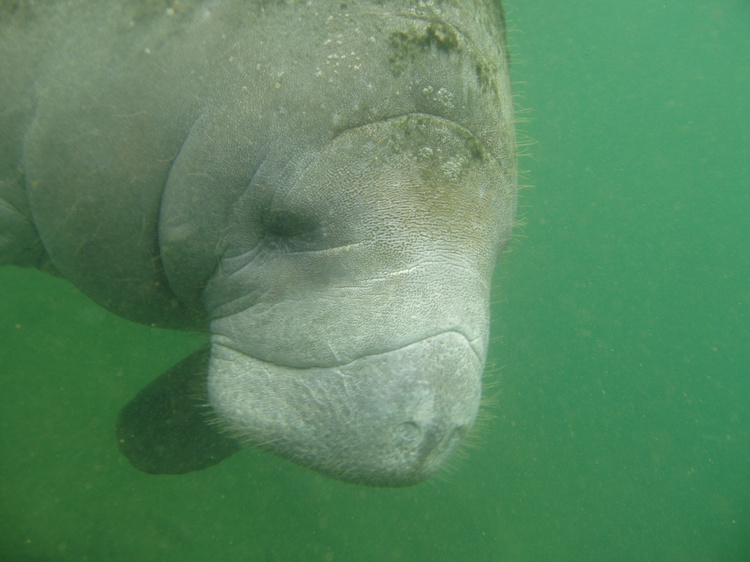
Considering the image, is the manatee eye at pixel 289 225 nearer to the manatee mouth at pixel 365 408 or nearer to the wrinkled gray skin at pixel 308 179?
the wrinkled gray skin at pixel 308 179

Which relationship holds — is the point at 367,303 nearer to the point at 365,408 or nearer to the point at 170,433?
the point at 365,408

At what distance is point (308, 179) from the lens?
1662mm

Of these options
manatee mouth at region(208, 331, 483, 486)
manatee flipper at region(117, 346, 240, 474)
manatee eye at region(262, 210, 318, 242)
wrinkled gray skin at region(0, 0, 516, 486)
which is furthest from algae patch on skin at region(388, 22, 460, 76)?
manatee flipper at region(117, 346, 240, 474)

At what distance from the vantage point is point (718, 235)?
21.5 m

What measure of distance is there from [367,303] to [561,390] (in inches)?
543

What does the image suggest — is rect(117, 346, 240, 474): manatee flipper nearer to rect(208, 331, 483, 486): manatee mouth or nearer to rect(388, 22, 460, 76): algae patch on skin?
rect(208, 331, 483, 486): manatee mouth

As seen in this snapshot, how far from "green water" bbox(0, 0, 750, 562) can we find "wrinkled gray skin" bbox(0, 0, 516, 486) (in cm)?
91

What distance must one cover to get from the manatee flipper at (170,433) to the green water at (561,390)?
5.92ft

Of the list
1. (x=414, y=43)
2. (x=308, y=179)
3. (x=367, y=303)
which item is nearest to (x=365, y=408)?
(x=367, y=303)

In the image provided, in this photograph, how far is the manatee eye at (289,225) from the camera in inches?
67.2

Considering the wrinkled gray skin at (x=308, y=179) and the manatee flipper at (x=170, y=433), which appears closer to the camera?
the wrinkled gray skin at (x=308, y=179)

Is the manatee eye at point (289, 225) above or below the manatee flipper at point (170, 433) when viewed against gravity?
above

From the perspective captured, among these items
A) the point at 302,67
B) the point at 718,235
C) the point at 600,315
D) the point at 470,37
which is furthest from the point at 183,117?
the point at 718,235

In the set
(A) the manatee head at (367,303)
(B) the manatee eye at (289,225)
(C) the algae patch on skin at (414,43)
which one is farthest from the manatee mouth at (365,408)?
(C) the algae patch on skin at (414,43)
